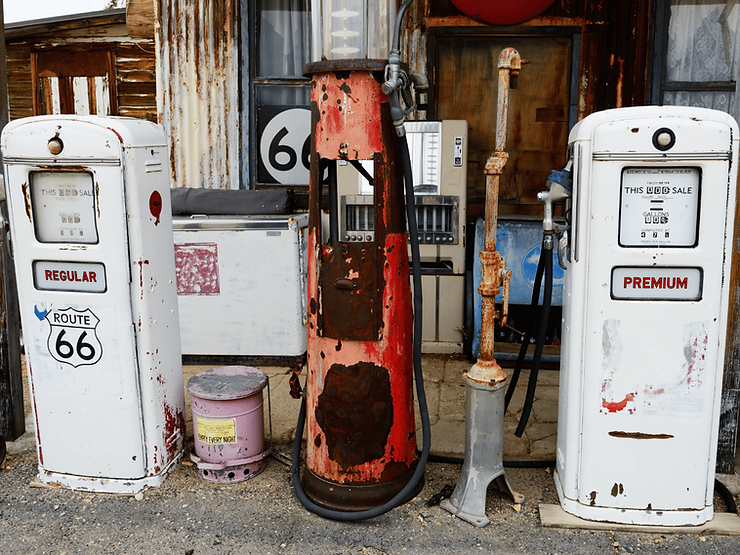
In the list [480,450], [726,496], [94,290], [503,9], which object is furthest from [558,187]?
[503,9]

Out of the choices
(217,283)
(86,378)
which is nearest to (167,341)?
(86,378)

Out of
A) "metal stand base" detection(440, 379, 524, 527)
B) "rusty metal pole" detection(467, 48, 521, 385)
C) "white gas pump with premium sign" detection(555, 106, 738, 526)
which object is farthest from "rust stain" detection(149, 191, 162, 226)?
"white gas pump with premium sign" detection(555, 106, 738, 526)

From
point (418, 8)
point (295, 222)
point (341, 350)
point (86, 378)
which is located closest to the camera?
point (341, 350)

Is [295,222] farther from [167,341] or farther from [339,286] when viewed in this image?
[339,286]

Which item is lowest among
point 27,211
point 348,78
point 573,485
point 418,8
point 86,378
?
point 573,485

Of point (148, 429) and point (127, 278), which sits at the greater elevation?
point (127, 278)

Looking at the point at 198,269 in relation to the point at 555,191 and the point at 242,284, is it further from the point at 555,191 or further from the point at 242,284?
the point at 555,191

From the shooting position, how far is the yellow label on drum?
134 inches

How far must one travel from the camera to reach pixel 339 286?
298 cm

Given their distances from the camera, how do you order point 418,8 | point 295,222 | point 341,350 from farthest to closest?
point 418,8, point 295,222, point 341,350

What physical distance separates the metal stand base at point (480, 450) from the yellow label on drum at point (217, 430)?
1115mm

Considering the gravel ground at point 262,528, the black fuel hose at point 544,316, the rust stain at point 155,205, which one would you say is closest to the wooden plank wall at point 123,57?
the rust stain at point 155,205

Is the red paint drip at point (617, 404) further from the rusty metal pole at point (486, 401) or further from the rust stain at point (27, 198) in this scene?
the rust stain at point (27, 198)

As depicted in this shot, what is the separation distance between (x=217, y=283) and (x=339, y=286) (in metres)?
2.22
